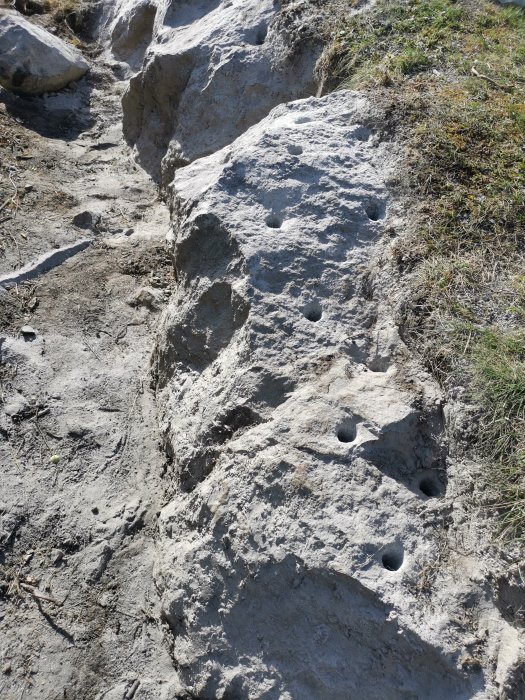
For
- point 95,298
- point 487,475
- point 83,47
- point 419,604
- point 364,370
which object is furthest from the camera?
point 83,47

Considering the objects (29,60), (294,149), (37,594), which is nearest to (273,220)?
(294,149)

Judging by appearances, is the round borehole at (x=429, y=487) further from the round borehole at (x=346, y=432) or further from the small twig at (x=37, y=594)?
the small twig at (x=37, y=594)

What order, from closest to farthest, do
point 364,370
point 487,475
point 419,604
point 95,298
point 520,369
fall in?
1. point 419,604
2. point 487,475
3. point 520,369
4. point 364,370
5. point 95,298

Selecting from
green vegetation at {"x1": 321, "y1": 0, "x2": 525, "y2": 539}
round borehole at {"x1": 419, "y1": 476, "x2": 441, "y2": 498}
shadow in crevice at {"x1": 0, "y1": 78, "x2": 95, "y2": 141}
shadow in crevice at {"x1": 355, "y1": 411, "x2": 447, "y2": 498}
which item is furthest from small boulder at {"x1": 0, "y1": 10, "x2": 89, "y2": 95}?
round borehole at {"x1": 419, "y1": 476, "x2": 441, "y2": 498}

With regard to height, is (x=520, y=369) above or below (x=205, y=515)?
above

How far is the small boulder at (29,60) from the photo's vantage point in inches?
259

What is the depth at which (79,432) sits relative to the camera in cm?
373

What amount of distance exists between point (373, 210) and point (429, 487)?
159 cm

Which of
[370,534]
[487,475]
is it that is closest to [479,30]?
[487,475]

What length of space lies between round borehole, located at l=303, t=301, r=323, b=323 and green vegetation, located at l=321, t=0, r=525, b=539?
0.42 metres

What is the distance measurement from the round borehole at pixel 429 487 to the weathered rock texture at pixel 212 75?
332cm

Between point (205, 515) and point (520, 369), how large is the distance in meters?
1.47

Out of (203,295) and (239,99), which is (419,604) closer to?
(203,295)

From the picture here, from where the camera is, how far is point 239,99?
17.3 feet
